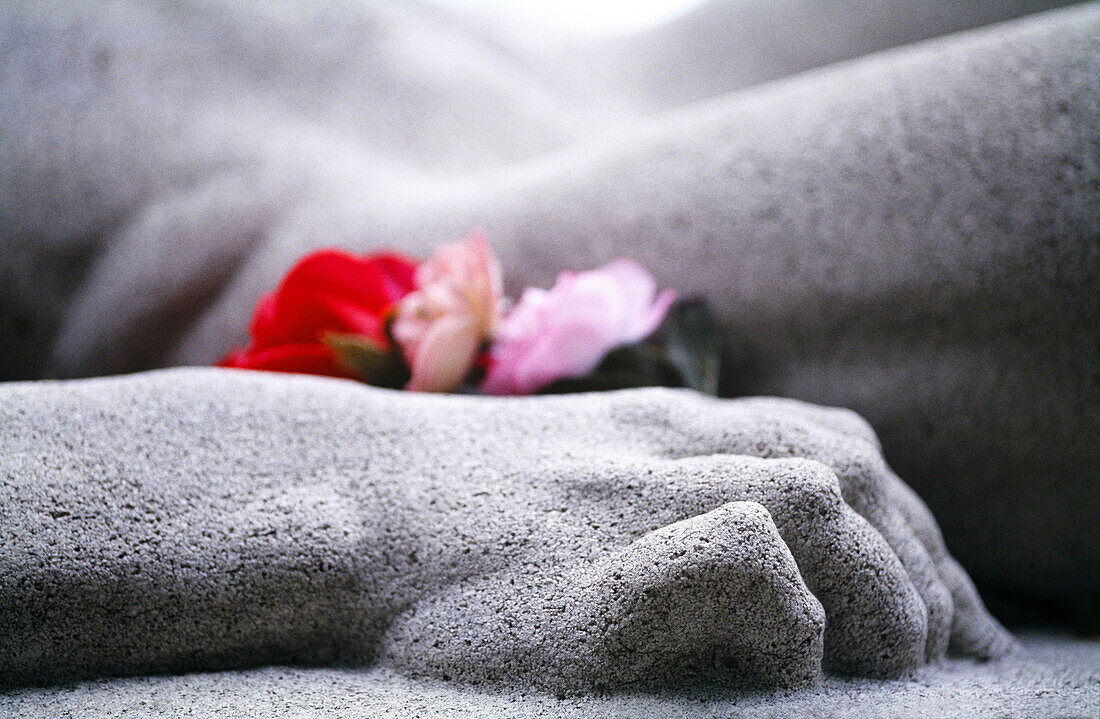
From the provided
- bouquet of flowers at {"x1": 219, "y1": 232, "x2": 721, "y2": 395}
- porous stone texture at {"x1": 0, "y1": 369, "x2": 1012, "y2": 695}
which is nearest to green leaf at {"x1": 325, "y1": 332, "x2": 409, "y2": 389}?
bouquet of flowers at {"x1": 219, "y1": 232, "x2": 721, "y2": 395}

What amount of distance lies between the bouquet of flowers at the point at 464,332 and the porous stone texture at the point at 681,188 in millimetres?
97

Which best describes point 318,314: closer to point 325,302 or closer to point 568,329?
point 325,302

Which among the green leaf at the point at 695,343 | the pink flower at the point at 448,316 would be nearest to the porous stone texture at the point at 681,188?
the green leaf at the point at 695,343

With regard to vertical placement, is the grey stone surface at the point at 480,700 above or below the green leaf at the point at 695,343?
below

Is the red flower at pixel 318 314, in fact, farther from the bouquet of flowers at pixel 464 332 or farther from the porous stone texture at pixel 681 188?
the porous stone texture at pixel 681 188

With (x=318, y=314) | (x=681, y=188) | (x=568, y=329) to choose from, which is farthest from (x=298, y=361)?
(x=681, y=188)

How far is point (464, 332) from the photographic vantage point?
0.45 metres

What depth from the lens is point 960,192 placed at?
1.57ft

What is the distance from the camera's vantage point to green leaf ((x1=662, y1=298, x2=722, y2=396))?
18.6 inches

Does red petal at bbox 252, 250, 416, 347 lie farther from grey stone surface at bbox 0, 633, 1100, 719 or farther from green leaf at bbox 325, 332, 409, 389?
grey stone surface at bbox 0, 633, 1100, 719

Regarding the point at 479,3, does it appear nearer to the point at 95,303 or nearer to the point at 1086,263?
the point at 95,303

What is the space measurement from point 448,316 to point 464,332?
13mm

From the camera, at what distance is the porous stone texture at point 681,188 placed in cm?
47

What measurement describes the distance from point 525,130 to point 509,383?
43 centimetres
